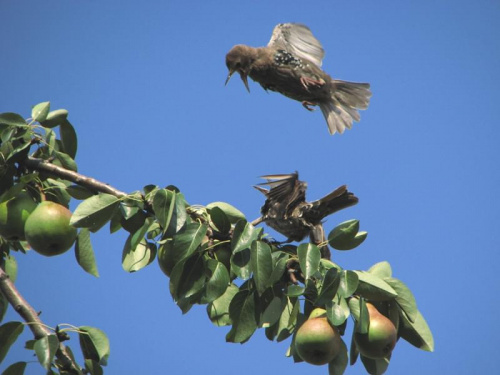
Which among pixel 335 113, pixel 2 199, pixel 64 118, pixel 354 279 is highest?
pixel 335 113

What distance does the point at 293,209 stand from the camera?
492 cm

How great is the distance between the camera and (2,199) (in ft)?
9.54

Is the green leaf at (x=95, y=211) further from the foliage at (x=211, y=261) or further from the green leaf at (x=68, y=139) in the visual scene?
the green leaf at (x=68, y=139)

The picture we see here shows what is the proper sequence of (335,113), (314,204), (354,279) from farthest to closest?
(335,113) → (314,204) → (354,279)

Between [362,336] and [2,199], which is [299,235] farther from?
[2,199]

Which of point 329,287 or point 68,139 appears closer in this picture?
point 329,287

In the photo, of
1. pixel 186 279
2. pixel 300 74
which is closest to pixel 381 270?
pixel 186 279

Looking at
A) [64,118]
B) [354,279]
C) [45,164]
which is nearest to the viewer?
[354,279]

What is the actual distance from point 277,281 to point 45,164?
1.13 meters

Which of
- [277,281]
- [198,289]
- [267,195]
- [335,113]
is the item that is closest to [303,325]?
[277,281]

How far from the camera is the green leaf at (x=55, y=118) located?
10.8ft

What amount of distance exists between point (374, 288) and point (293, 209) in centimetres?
202

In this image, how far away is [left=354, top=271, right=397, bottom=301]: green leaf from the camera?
2908mm

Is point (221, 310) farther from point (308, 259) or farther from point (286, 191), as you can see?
point (286, 191)
